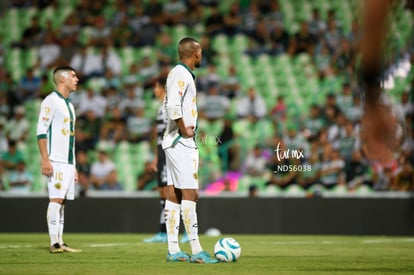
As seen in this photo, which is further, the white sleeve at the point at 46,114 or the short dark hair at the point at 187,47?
the white sleeve at the point at 46,114

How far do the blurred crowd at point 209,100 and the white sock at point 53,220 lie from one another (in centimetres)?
534

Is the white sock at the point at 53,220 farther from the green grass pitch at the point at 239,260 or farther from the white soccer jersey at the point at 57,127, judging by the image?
the white soccer jersey at the point at 57,127

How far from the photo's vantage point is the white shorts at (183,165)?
7422 mm

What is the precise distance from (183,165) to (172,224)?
2.02 feet

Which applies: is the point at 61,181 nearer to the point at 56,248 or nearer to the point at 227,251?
the point at 56,248

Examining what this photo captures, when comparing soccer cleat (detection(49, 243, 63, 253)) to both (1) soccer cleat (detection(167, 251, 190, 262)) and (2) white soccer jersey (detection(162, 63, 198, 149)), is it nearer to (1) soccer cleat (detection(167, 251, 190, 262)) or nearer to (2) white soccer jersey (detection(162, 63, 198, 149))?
(1) soccer cleat (detection(167, 251, 190, 262))

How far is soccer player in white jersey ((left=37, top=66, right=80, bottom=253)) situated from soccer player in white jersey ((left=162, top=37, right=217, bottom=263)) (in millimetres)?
2003

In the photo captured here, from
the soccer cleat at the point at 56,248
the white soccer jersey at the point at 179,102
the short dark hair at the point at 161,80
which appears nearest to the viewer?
the white soccer jersey at the point at 179,102

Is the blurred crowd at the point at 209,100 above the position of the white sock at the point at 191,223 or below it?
above

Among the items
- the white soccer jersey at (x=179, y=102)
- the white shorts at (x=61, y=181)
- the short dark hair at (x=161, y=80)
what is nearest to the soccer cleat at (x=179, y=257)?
the white soccer jersey at (x=179, y=102)

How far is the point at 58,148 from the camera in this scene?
9.25 meters

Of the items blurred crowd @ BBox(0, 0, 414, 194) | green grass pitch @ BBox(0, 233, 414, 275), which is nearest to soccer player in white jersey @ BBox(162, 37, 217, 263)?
green grass pitch @ BBox(0, 233, 414, 275)

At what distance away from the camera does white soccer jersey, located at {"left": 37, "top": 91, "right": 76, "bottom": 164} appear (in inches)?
364

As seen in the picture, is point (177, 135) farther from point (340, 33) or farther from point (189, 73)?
point (340, 33)
